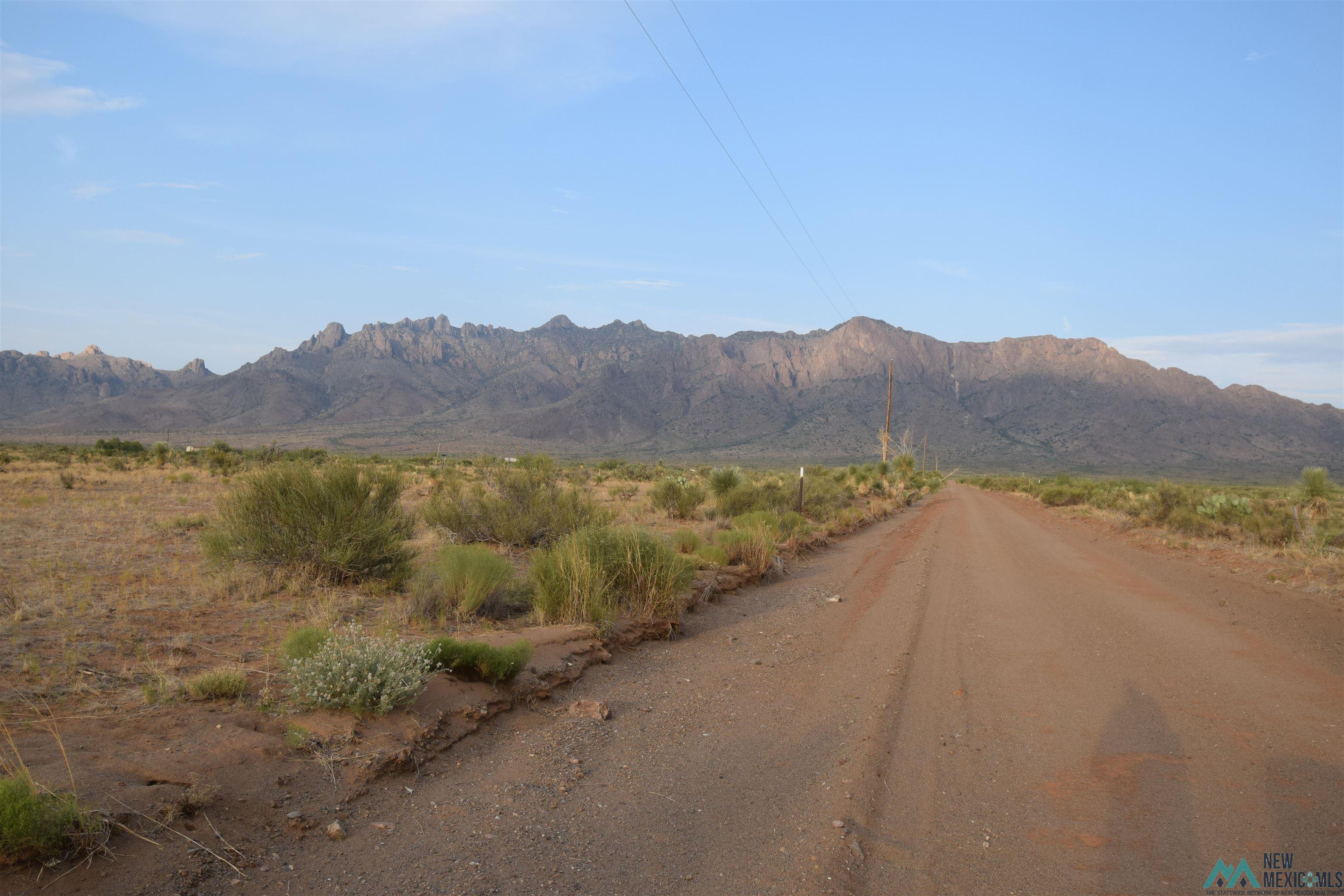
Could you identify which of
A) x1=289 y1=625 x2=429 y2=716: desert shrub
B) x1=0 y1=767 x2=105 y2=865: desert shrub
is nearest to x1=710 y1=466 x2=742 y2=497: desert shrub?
x1=289 y1=625 x2=429 y2=716: desert shrub

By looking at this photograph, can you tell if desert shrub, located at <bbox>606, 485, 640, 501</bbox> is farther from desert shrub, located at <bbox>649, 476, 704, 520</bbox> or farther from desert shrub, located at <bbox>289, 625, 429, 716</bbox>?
desert shrub, located at <bbox>289, 625, 429, 716</bbox>

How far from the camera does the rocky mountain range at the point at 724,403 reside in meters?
119

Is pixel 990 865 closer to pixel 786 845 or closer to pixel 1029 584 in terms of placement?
pixel 786 845

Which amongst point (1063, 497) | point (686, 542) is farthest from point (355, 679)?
point (1063, 497)

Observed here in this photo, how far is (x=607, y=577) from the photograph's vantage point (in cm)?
1069

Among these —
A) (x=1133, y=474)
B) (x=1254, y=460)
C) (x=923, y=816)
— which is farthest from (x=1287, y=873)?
(x=1254, y=460)

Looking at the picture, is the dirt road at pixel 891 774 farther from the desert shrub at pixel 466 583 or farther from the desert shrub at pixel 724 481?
the desert shrub at pixel 724 481

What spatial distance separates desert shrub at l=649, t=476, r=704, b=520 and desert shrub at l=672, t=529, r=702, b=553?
25.3 feet

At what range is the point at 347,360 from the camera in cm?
16450

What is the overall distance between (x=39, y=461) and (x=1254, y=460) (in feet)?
473

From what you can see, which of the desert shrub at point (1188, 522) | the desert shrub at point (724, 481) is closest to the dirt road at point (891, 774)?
the desert shrub at point (1188, 522)

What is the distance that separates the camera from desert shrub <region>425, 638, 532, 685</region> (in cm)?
700

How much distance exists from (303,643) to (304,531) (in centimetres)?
564

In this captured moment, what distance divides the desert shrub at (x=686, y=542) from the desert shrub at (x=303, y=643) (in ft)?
29.9
